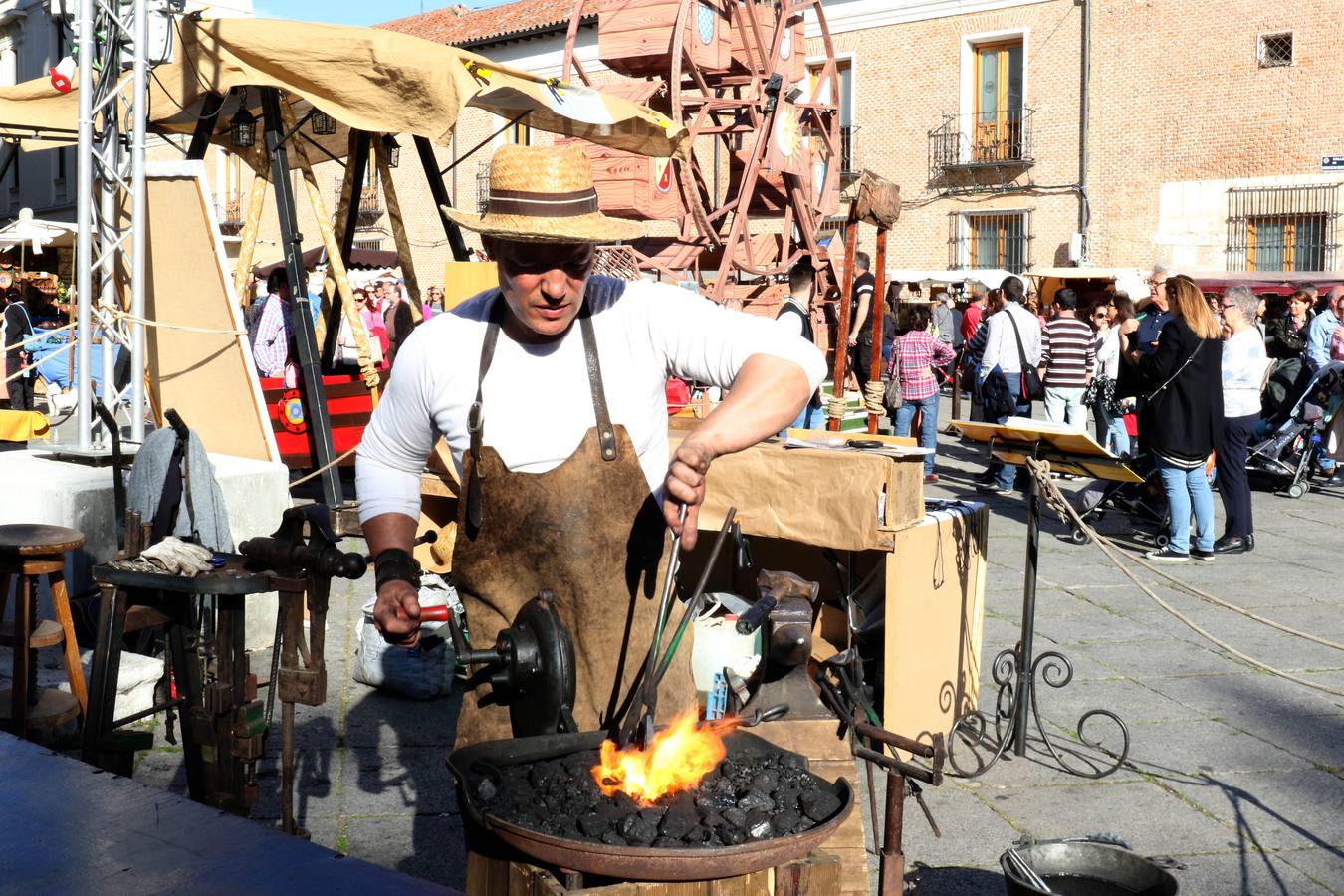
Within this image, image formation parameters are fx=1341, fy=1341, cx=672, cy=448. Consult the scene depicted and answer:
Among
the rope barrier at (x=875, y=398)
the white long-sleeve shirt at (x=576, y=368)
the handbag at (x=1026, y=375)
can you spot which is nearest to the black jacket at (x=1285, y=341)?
the handbag at (x=1026, y=375)

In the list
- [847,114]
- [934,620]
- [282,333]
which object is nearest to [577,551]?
[934,620]

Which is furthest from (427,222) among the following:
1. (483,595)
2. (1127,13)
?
(483,595)

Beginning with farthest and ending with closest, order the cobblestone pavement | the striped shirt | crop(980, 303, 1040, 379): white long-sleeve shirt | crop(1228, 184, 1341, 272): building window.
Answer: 1. crop(1228, 184, 1341, 272): building window
2. crop(980, 303, 1040, 379): white long-sleeve shirt
3. the striped shirt
4. the cobblestone pavement

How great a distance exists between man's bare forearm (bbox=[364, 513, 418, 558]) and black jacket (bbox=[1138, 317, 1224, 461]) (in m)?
6.33

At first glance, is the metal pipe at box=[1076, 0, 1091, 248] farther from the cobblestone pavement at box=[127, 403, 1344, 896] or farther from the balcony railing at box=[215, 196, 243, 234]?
the balcony railing at box=[215, 196, 243, 234]

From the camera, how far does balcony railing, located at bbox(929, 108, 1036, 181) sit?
25266 millimetres

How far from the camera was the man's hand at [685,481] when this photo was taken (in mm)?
2201

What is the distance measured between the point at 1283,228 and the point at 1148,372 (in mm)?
16790

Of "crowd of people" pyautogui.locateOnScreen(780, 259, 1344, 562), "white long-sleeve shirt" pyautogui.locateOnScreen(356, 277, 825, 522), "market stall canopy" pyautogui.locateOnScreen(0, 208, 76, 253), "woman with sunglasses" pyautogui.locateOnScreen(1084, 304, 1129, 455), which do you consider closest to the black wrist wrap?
"white long-sleeve shirt" pyautogui.locateOnScreen(356, 277, 825, 522)

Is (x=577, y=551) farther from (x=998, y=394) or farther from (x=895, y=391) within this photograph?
(x=998, y=394)

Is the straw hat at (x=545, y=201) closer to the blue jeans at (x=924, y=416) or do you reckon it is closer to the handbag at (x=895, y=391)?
the handbag at (x=895, y=391)

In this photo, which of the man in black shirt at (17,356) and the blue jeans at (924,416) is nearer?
the blue jeans at (924,416)

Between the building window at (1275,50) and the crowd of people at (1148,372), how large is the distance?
9.62 meters

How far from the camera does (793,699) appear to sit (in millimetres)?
4051
